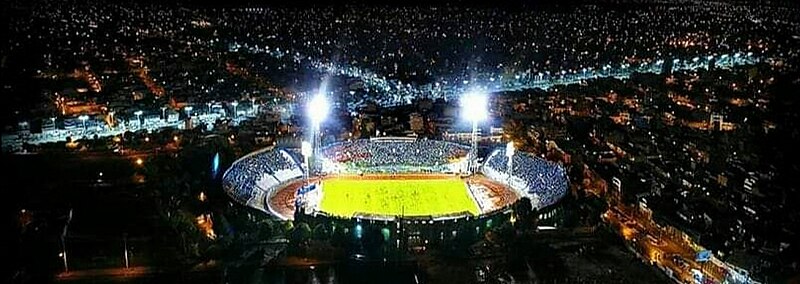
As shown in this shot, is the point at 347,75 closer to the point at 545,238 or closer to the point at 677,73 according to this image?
the point at 677,73

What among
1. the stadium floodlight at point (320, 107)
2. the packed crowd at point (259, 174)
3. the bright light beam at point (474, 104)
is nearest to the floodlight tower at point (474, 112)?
the bright light beam at point (474, 104)

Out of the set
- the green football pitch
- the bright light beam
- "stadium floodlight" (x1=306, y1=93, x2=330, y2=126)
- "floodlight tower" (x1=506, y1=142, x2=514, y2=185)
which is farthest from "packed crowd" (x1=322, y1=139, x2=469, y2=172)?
"stadium floodlight" (x1=306, y1=93, x2=330, y2=126)

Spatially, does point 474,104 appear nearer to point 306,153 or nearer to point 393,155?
point 393,155

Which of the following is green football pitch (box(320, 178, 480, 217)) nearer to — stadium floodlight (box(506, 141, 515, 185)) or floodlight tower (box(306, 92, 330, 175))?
stadium floodlight (box(506, 141, 515, 185))

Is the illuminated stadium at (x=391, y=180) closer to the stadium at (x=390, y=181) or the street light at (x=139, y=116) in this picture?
the stadium at (x=390, y=181)

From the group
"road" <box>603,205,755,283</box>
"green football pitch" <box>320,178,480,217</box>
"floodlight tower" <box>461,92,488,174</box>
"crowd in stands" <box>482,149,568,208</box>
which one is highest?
"floodlight tower" <box>461,92,488,174</box>

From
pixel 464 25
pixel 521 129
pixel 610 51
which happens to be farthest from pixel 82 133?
pixel 464 25
